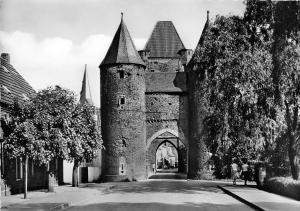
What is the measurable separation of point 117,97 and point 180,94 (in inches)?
323

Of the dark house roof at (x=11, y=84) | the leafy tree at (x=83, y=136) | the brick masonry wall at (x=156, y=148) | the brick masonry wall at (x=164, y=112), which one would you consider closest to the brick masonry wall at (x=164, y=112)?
the brick masonry wall at (x=164, y=112)

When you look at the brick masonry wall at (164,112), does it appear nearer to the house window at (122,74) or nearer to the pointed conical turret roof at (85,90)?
the house window at (122,74)

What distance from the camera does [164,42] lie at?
68938 millimetres

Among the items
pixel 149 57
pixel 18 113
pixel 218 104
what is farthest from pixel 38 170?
pixel 149 57

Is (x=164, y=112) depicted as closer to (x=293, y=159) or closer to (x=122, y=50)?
(x=122, y=50)

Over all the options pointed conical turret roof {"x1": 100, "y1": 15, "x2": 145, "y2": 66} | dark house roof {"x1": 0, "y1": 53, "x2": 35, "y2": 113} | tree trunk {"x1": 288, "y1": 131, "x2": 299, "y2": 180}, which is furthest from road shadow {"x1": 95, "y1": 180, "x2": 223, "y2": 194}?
pointed conical turret roof {"x1": 100, "y1": 15, "x2": 145, "y2": 66}

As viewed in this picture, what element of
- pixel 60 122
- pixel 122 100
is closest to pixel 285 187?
pixel 60 122

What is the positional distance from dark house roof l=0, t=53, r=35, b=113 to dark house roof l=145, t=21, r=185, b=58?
120ft

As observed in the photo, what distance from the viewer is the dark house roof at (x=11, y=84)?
25984mm

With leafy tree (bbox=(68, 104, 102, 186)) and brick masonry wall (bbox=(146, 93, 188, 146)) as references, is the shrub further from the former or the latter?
brick masonry wall (bbox=(146, 93, 188, 146))

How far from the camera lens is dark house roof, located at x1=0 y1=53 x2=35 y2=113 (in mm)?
25984

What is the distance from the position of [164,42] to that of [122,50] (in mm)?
21739

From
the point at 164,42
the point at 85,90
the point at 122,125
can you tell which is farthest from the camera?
the point at 85,90

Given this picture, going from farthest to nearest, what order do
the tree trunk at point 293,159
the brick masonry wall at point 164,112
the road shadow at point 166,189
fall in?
the brick masonry wall at point 164,112 < the road shadow at point 166,189 < the tree trunk at point 293,159
